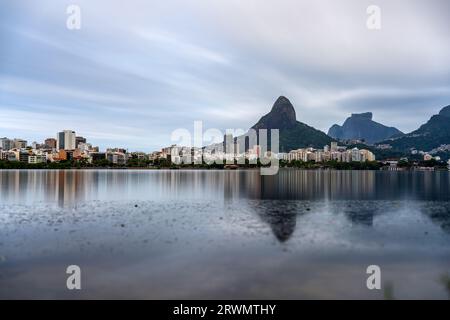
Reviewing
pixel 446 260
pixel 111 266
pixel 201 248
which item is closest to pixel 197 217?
pixel 201 248

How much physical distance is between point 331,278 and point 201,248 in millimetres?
6774

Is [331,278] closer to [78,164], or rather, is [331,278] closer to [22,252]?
[22,252]

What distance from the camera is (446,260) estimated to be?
16.4m

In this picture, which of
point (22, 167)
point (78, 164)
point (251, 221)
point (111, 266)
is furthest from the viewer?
point (78, 164)

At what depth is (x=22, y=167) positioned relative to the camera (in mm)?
180875

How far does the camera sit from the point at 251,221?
25281mm

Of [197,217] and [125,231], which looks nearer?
[125,231]

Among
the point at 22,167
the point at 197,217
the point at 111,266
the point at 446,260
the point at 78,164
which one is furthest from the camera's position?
the point at 78,164
